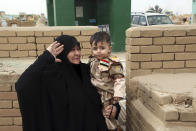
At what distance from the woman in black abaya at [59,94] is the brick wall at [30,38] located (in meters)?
1.34

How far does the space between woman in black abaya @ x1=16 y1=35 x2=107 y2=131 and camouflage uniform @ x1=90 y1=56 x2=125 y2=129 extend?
0.51 ft

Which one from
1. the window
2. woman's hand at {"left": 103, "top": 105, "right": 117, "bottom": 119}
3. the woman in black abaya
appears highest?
the window

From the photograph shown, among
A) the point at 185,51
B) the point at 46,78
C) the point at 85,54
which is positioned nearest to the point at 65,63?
the point at 46,78

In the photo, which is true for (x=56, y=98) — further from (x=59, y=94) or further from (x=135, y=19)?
(x=135, y=19)

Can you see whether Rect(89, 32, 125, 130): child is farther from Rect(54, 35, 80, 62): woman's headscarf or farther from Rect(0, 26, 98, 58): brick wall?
Rect(0, 26, 98, 58): brick wall

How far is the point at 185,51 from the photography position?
8.57 ft

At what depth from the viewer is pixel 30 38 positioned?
313cm

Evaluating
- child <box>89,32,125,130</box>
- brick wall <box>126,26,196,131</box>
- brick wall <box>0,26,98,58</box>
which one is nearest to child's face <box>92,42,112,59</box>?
child <box>89,32,125,130</box>

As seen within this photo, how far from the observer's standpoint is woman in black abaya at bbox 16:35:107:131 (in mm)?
1669

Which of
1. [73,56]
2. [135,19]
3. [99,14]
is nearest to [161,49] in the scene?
[73,56]

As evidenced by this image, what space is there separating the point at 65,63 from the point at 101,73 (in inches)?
15.6

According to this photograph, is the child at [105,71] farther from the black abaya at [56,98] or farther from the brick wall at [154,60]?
the brick wall at [154,60]

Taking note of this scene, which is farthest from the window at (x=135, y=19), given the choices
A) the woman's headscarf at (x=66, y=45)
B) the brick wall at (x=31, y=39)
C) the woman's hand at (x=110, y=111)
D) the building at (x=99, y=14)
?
the woman's headscarf at (x=66, y=45)

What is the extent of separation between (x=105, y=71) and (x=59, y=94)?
51 cm
